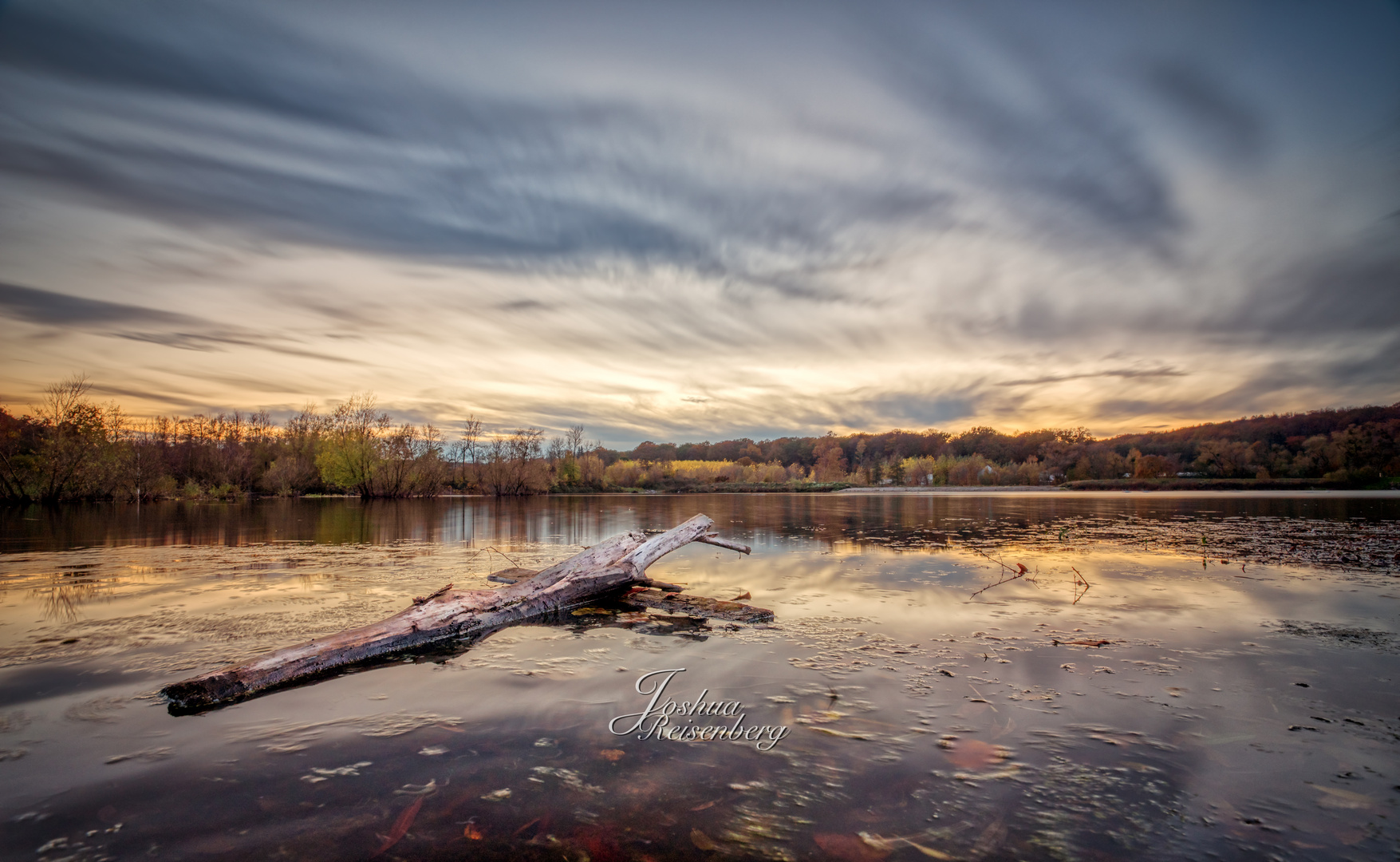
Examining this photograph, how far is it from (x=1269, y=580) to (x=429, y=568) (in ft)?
53.0

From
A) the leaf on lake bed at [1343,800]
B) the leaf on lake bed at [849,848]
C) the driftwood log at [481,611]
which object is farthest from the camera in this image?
the driftwood log at [481,611]

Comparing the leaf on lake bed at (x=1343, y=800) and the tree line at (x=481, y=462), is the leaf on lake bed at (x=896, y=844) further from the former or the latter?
the tree line at (x=481, y=462)

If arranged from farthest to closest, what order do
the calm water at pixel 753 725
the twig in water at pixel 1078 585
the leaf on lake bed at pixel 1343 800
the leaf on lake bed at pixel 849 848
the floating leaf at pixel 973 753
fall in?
the twig in water at pixel 1078 585 < the floating leaf at pixel 973 753 < the leaf on lake bed at pixel 1343 800 < the calm water at pixel 753 725 < the leaf on lake bed at pixel 849 848

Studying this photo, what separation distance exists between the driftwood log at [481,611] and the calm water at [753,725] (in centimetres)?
25

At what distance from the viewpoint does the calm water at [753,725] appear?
3.01 metres

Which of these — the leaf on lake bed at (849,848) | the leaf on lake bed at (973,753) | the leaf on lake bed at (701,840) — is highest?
the leaf on lake bed at (701,840)

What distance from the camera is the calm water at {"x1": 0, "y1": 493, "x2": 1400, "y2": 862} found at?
301 centimetres

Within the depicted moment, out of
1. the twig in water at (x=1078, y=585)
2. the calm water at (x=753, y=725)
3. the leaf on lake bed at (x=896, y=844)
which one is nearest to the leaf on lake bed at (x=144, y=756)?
the calm water at (x=753, y=725)

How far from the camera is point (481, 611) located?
727cm

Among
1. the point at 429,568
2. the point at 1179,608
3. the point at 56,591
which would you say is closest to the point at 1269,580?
the point at 1179,608

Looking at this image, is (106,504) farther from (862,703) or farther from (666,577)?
(862,703)

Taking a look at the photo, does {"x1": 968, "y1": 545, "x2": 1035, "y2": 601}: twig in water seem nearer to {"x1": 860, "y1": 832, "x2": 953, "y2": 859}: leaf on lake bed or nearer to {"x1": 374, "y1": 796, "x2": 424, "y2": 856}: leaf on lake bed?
{"x1": 860, "y1": 832, "x2": 953, "y2": 859}: leaf on lake bed

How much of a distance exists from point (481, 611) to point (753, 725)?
4295mm

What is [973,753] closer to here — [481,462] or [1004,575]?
[1004,575]
